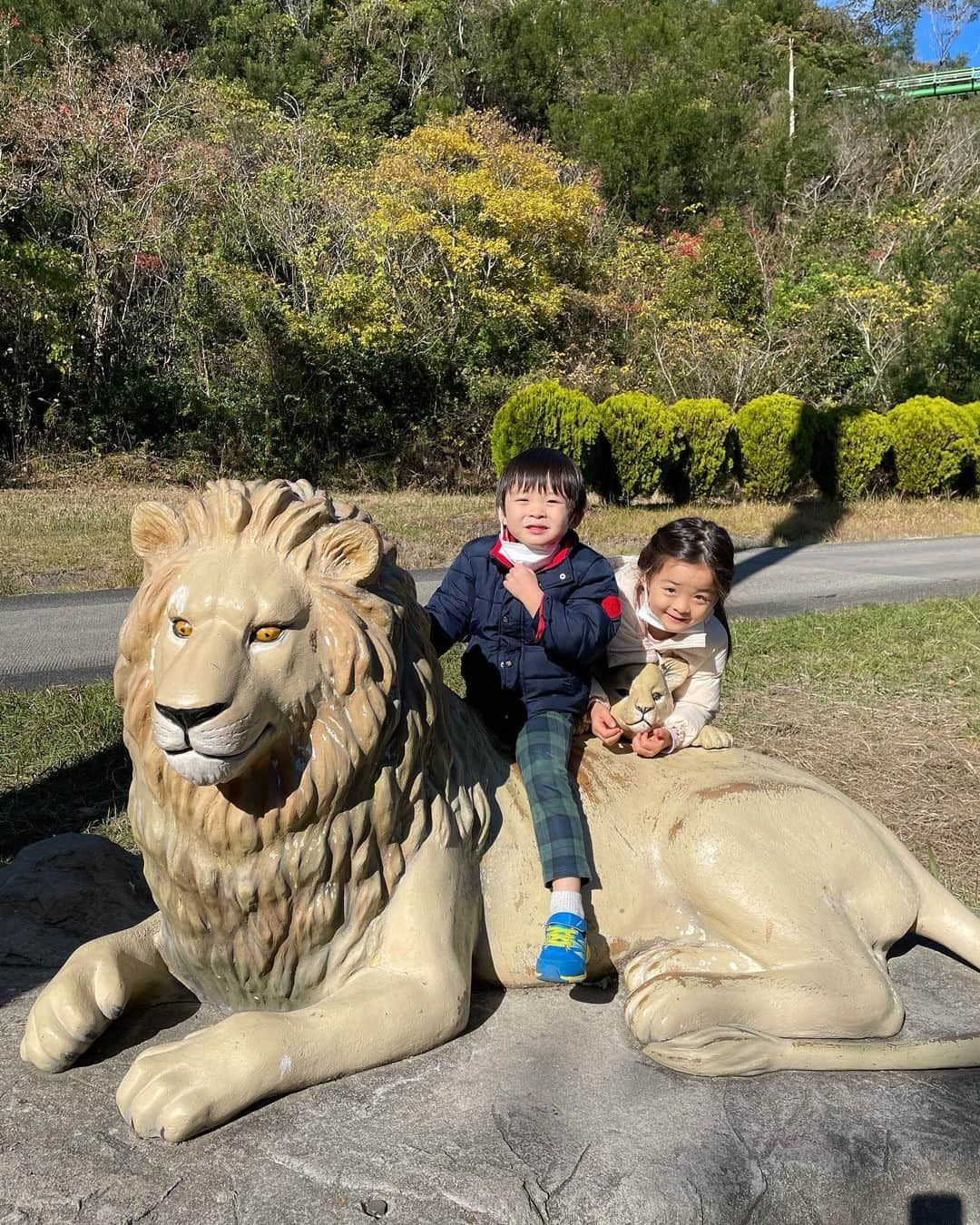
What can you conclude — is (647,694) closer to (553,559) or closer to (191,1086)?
(553,559)

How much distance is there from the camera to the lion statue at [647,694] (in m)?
2.61

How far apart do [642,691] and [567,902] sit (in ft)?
1.99

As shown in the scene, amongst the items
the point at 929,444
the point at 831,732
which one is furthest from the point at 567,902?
the point at 929,444

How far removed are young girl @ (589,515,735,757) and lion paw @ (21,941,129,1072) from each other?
121 centimetres

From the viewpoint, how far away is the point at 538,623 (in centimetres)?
241

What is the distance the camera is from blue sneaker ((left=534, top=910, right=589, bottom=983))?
2.13m

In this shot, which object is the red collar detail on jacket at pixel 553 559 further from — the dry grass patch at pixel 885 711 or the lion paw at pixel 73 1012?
the dry grass patch at pixel 885 711

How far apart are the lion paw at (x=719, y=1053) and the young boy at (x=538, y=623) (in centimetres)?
40

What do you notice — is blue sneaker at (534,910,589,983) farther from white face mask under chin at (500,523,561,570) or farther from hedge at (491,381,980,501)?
hedge at (491,381,980,501)

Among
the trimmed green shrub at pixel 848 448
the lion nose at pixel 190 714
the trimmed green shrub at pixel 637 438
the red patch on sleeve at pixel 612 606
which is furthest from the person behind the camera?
the trimmed green shrub at pixel 848 448

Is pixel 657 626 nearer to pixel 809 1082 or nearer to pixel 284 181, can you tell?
pixel 809 1082

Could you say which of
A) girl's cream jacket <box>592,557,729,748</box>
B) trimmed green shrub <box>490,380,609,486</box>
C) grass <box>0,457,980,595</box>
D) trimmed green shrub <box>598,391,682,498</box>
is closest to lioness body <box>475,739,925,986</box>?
girl's cream jacket <box>592,557,729,748</box>

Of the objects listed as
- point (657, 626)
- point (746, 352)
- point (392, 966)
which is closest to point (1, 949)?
point (392, 966)

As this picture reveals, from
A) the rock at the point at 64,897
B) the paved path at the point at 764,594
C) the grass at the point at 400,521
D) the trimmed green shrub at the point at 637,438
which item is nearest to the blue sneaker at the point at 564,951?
the rock at the point at 64,897
